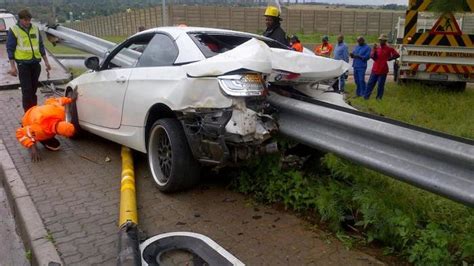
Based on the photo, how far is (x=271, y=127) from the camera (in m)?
3.96

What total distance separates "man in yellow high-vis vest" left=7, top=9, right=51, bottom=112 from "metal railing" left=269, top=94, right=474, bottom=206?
5.24m

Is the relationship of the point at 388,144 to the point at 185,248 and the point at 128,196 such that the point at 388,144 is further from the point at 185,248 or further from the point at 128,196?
the point at 128,196

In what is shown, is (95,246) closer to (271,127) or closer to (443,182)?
(271,127)

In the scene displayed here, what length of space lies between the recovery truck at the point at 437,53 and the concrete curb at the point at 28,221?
9.59m

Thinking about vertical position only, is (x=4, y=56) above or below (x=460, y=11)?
below

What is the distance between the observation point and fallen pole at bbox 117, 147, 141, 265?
3.20m

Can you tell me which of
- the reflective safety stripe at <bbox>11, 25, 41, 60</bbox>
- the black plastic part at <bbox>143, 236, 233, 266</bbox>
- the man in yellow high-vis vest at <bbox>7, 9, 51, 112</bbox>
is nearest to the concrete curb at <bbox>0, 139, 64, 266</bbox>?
the black plastic part at <bbox>143, 236, 233, 266</bbox>

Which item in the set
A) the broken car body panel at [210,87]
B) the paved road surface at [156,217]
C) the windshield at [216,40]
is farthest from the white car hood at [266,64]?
the paved road surface at [156,217]

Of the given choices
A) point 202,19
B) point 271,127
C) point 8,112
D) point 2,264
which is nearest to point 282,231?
point 271,127

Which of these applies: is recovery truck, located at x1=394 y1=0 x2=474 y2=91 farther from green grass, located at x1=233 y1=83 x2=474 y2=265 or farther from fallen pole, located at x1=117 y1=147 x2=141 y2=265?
fallen pole, located at x1=117 y1=147 x2=141 y2=265

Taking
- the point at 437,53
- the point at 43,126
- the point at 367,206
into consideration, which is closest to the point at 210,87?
the point at 367,206

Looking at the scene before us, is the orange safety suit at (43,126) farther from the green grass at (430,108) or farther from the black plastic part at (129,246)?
the green grass at (430,108)

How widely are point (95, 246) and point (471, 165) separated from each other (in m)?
2.86

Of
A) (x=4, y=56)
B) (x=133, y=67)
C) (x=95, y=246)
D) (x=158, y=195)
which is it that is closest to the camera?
(x=95, y=246)
